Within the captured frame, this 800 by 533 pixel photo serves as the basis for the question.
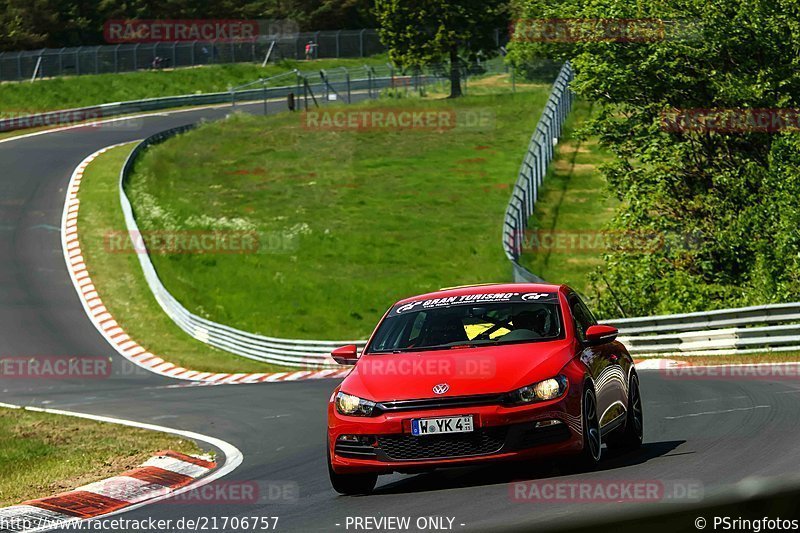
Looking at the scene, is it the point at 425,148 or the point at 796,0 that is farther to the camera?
the point at 425,148

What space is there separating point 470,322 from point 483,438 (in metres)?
1.66

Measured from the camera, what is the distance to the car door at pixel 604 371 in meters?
9.66

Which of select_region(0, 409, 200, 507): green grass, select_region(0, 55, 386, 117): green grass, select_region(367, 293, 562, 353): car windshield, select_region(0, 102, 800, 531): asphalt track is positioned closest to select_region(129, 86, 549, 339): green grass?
select_region(0, 102, 800, 531): asphalt track

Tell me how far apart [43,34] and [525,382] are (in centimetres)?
8280

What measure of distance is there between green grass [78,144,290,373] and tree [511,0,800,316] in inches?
361

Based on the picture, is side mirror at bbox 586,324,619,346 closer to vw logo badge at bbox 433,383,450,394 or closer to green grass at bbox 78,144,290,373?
vw logo badge at bbox 433,383,450,394

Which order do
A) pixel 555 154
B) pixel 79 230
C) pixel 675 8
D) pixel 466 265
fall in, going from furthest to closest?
1. pixel 555 154
2. pixel 79 230
3. pixel 466 265
4. pixel 675 8

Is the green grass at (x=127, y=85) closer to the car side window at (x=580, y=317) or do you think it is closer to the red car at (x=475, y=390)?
the car side window at (x=580, y=317)

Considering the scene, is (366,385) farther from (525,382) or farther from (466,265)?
(466,265)

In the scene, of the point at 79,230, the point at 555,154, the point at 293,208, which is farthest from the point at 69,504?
the point at 555,154

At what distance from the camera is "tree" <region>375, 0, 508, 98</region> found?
239 ft

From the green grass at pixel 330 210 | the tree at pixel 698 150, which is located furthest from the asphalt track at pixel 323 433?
the tree at pixel 698 150

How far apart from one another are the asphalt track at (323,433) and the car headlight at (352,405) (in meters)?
0.59

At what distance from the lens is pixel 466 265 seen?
135 feet
